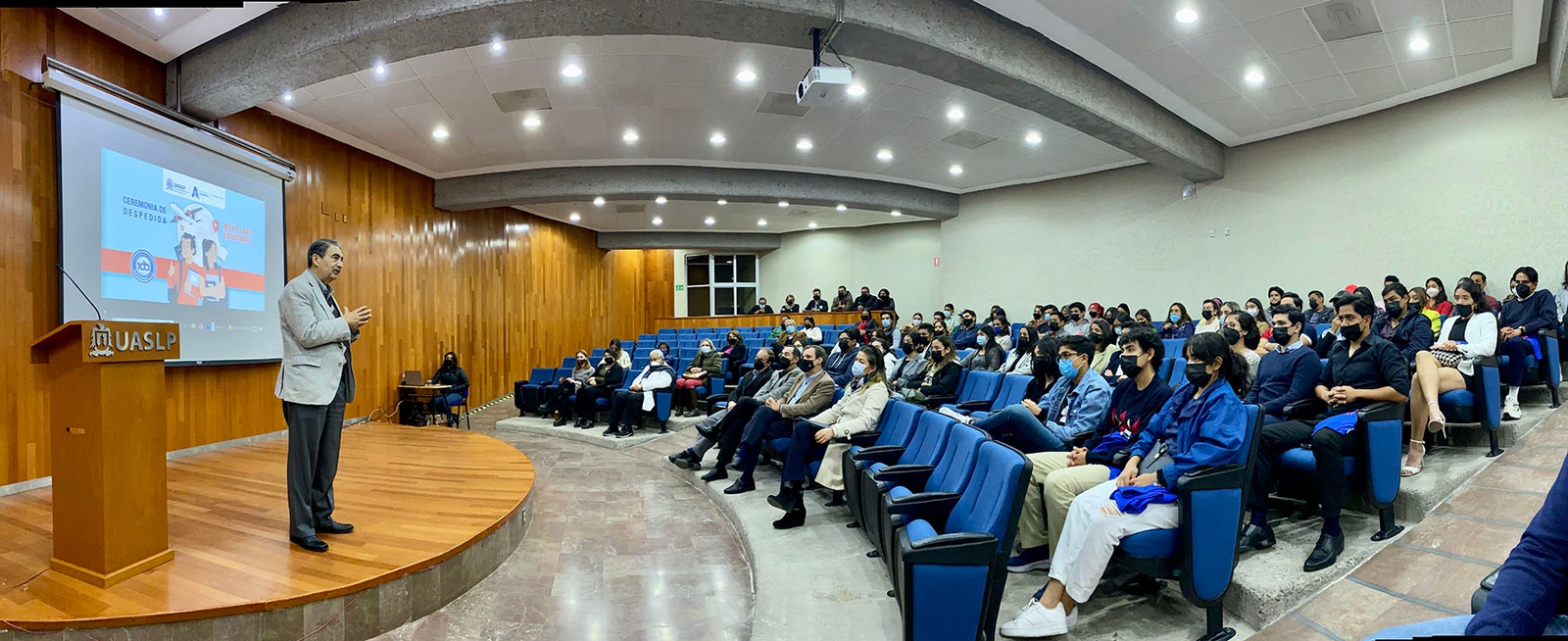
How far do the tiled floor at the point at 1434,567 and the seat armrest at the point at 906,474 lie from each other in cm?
126

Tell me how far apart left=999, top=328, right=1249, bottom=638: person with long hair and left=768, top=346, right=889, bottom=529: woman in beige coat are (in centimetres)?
160

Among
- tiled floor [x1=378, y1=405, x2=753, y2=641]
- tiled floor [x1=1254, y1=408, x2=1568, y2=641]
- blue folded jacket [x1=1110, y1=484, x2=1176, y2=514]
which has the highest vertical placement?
blue folded jacket [x1=1110, y1=484, x2=1176, y2=514]

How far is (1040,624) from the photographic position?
2303 mm

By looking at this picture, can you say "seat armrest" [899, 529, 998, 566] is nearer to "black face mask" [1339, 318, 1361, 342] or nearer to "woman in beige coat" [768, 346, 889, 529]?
"woman in beige coat" [768, 346, 889, 529]

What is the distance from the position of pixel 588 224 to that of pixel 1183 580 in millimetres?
12332

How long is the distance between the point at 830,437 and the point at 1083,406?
1.38 m

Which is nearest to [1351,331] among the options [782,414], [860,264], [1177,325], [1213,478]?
[1213,478]

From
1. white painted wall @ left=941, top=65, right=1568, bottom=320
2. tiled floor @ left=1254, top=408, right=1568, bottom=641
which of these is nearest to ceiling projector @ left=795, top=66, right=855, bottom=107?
tiled floor @ left=1254, top=408, right=1568, bottom=641

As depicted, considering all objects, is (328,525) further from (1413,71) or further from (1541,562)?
(1413,71)

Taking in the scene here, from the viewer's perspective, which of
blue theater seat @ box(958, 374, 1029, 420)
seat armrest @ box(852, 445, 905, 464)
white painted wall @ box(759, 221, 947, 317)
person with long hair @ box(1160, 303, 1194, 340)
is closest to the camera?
seat armrest @ box(852, 445, 905, 464)

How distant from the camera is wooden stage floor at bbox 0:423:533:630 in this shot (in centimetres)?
249

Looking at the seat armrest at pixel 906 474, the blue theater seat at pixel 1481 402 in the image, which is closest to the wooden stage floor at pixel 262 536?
the seat armrest at pixel 906 474

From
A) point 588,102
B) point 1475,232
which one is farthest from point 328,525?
point 1475,232

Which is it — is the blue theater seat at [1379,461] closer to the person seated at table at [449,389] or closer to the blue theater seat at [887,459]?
the blue theater seat at [887,459]
